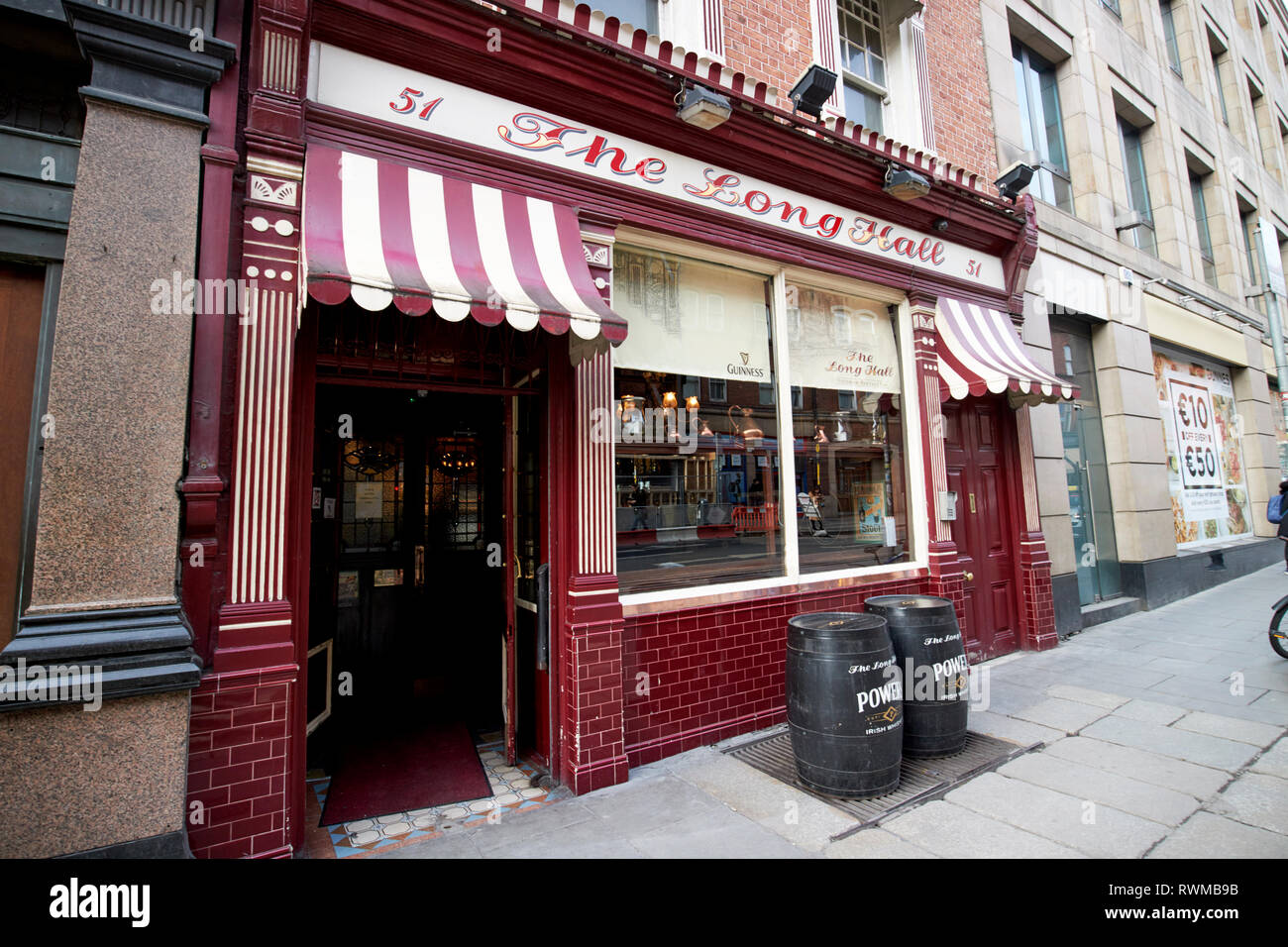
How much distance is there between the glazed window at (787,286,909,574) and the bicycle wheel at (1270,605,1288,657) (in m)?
3.91

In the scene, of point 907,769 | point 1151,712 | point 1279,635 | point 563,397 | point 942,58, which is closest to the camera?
point 907,769

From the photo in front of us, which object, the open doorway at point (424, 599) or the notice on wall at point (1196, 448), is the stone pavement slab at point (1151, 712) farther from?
the notice on wall at point (1196, 448)

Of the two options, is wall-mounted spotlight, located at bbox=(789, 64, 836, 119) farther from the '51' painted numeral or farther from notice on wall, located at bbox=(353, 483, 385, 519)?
notice on wall, located at bbox=(353, 483, 385, 519)

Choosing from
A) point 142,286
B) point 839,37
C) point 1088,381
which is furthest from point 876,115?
point 142,286

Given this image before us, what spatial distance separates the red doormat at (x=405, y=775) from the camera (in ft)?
13.4

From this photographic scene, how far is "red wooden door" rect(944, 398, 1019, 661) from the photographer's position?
7.15 metres

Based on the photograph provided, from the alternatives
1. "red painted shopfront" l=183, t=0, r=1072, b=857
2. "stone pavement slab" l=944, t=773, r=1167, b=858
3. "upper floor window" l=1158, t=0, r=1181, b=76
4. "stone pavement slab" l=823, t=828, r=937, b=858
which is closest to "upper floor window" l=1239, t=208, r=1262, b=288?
"upper floor window" l=1158, t=0, r=1181, b=76

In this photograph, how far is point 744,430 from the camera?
18.5ft

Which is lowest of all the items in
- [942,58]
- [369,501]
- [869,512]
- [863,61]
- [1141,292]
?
[869,512]

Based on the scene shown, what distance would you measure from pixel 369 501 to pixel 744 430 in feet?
13.8

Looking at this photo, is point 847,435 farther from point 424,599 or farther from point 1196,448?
point 1196,448

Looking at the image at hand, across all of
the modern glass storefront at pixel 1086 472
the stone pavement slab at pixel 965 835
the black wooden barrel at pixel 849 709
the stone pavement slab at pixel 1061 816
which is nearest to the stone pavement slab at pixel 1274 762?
the stone pavement slab at pixel 1061 816

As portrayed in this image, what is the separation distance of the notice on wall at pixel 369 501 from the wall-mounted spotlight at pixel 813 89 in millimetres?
5871

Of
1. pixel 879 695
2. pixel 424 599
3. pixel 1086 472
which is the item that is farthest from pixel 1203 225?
pixel 424 599
